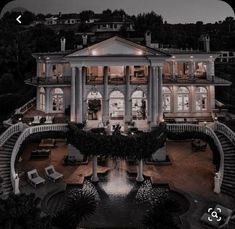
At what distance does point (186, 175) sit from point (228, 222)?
254 inches

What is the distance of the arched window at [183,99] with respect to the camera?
28.5 metres

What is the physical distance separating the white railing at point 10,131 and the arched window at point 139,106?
28.4ft

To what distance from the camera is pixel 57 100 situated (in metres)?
28.8

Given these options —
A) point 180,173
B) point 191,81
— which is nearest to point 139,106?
point 191,81

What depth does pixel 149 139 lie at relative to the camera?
20.6 metres

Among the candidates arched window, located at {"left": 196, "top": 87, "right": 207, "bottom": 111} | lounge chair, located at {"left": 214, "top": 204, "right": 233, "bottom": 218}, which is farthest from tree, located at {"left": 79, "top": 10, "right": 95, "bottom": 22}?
lounge chair, located at {"left": 214, "top": 204, "right": 233, "bottom": 218}

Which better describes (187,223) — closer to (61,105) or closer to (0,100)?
(61,105)

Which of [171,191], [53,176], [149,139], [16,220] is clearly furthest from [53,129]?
[16,220]

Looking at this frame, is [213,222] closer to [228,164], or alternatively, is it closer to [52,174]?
[228,164]

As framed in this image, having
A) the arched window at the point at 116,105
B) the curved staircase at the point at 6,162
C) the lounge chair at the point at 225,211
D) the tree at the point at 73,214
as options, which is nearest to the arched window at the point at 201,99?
the arched window at the point at 116,105

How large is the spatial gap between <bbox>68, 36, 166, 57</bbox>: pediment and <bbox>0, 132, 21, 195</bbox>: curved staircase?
291 inches

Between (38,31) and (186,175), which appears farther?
(38,31)

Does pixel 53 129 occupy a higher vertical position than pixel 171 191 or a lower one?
higher

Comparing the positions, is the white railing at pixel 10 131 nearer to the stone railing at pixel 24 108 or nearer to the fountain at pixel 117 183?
the stone railing at pixel 24 108
